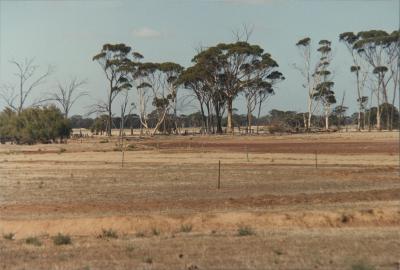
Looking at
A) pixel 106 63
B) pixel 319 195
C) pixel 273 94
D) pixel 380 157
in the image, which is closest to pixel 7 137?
pixel 106 63

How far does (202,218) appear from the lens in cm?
1747

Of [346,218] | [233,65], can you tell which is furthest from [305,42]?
[346,218]

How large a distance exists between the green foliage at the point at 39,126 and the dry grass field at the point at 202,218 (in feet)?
161

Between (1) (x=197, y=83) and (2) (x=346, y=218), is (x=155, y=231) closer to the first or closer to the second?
(2) (x=346, y=218)

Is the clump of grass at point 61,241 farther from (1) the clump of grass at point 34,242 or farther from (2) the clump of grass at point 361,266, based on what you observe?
(2) the clump of grass at point 361,266

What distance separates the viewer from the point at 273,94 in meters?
103

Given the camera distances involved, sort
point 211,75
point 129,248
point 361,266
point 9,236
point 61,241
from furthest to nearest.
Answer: point 211,75, point 9,236, point 61,241, point 129,248, point 361,266

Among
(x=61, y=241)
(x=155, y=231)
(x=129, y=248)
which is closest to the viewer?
(x=129, y=248)

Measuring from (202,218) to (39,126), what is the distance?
69832 mm

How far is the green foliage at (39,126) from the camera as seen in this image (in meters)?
83.4

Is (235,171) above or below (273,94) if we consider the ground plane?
below

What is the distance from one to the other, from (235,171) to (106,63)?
68894 mm

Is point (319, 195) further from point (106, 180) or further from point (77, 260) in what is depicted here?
point (77, 260)

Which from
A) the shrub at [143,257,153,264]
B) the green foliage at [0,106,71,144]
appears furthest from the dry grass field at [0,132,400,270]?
the green foliage at [0,106,71,144]
